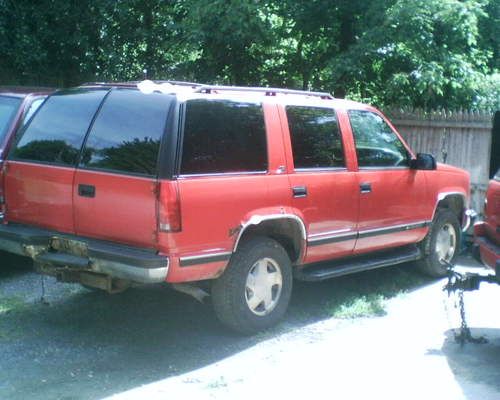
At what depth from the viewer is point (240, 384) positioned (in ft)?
15.9

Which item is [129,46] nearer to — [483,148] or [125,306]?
[483,148]

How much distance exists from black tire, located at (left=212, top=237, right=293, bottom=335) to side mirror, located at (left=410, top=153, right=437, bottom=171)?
7.03 feet

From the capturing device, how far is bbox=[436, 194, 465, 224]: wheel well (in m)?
8.14

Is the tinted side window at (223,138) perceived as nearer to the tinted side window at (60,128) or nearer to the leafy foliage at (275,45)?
the tinted side window at (60,128)

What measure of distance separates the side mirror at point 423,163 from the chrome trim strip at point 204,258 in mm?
2846

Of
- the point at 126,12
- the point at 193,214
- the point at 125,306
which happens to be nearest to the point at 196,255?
the point at 193,214

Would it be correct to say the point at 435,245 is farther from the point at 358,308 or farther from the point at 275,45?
the point at 275,45

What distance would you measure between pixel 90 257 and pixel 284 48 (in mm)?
8244

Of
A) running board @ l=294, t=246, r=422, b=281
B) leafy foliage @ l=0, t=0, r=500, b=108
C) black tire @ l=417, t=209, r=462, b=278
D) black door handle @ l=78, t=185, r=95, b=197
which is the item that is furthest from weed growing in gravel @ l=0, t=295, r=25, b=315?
leafy foliage @ l=0, t=0, r=500, b=108

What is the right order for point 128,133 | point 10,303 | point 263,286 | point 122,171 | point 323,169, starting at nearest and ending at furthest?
point 122,171, point 128,133, point 263,286, point 323,169, point 10,303

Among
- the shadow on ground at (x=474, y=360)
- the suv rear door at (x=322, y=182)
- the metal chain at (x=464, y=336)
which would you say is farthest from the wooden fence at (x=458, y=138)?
the metal chain at (x=464, y=336)

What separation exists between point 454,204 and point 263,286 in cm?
344

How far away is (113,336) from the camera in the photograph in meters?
5.75

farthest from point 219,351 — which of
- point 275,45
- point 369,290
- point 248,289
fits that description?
point 275,45
